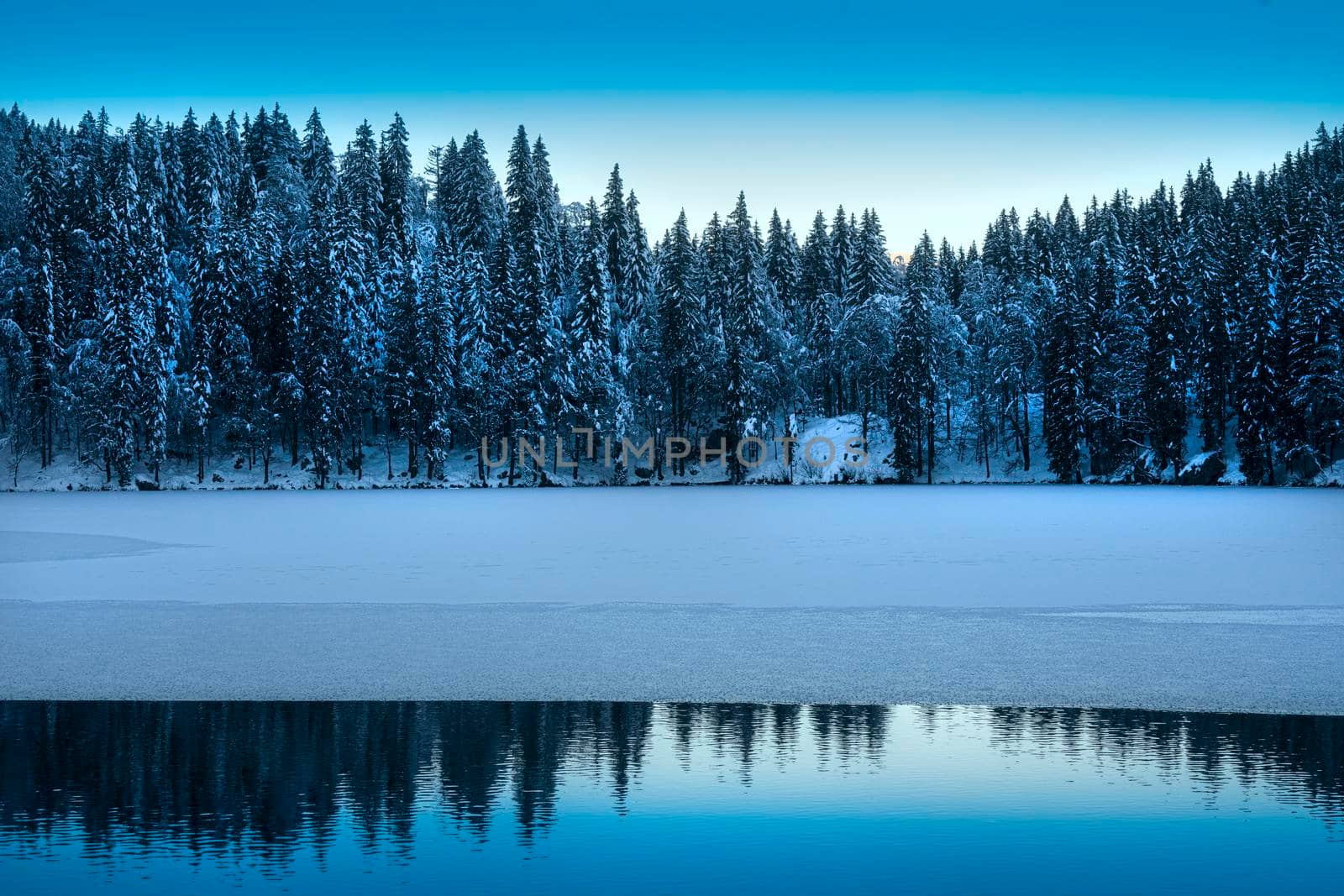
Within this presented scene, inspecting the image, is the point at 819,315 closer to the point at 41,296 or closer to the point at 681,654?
the point at 41,296

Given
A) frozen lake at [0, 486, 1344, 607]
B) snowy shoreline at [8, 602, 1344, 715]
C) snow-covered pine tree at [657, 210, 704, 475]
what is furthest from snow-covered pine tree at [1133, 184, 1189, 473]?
snowy shoreline at [8, 602, 1344, 715]

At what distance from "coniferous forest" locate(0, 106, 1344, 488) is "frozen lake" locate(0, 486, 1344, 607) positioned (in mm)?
27953

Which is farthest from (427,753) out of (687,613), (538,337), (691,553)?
(538,337)

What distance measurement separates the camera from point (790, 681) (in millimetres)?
12398

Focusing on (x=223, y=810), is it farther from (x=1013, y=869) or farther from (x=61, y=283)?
(x=61, y=283)

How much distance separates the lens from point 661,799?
27.5 ft

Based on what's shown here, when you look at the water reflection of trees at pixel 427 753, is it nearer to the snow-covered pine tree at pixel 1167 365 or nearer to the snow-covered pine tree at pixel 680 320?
the snow-covered pine tree at pixel 1167 365

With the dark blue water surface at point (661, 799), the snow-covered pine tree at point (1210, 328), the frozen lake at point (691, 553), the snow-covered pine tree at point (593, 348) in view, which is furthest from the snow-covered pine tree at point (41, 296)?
the dark blue water surface at point (661, 799)

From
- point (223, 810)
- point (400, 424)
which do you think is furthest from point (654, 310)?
point (223, 810)

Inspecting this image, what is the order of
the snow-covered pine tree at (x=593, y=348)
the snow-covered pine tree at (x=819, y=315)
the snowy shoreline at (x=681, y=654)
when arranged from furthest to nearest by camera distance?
the snow-covered pine tree at (x=819, y=315) → the snow-covered pine tree at (x=593, y=348) → the snowy shoreline at (x=681, y=654)

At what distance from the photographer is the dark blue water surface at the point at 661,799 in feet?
22.7

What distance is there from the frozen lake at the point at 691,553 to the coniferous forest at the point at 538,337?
28.0 metres

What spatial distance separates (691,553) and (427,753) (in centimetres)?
2018

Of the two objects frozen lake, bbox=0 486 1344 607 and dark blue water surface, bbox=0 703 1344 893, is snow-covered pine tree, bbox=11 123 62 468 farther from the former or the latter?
dark blue water surface, bbox=0 703 1344 893
